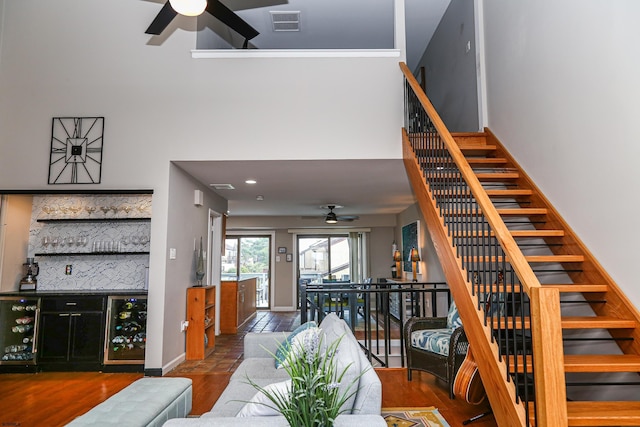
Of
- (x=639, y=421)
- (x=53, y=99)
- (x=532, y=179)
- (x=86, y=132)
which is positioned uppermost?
(x=53, y=99)

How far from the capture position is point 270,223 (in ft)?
34.6

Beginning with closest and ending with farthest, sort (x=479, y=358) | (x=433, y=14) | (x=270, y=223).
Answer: (x=479, y=358) → (x=433, y=14) → (x=270, y=223)

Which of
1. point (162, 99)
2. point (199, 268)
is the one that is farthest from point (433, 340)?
point (162, 99)

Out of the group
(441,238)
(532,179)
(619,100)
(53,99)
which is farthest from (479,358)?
(53,99)

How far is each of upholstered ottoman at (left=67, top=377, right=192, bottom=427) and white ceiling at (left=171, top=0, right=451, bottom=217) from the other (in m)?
2.66

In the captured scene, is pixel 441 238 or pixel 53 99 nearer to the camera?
pixel 441 238

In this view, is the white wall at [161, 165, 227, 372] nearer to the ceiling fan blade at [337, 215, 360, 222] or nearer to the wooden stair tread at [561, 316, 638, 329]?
the wooden stair tread at [561, 316, 638, 329]

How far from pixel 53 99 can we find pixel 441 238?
4.61 m

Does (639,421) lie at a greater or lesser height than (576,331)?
lesser

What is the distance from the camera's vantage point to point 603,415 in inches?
81.1

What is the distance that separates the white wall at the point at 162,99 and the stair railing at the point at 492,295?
609mm

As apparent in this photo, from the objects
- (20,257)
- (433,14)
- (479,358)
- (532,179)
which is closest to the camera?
(479,358)

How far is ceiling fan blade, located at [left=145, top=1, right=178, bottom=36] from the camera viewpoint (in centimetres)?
353

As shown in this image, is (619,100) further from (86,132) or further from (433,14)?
(86,132)
